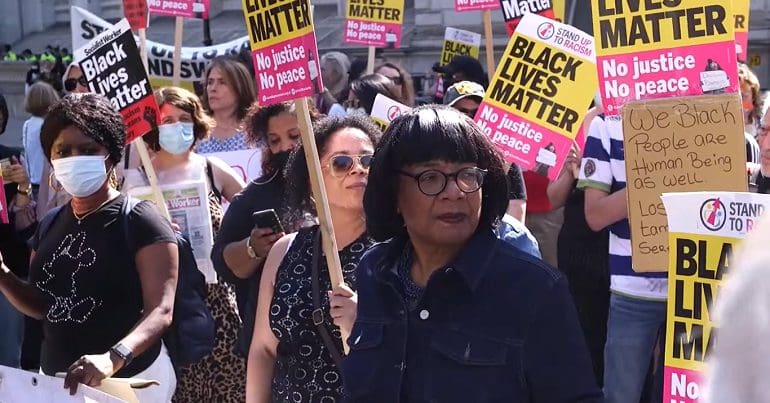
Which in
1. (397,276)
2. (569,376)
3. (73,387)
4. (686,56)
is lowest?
(73,387)

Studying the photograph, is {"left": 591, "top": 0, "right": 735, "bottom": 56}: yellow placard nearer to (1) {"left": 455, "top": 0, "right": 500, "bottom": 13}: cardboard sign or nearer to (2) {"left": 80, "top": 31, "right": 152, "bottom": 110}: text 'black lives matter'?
(2) {"left": 80, "top": 31, "right": 152, "bottom": 110}: text 'black lives matter'

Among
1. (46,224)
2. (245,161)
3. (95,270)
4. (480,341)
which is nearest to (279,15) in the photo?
(46,224)

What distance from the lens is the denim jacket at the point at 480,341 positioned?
240 cm

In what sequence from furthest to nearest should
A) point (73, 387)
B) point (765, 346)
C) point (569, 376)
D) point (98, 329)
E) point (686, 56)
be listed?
point (686, 56) → point (98, 329) → point (73, 387) → point (569, 376) → point (765, 346)

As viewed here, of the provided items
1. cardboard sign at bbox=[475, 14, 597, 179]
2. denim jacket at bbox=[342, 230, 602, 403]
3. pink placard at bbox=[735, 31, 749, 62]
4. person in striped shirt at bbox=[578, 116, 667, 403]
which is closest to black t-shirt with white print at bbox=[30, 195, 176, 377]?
denim jacket at bbox=[342, 230, 602, 403]

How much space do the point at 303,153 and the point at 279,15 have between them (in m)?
0.70

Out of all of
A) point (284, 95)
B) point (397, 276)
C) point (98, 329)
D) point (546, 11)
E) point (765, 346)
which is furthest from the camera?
point (546, 11)

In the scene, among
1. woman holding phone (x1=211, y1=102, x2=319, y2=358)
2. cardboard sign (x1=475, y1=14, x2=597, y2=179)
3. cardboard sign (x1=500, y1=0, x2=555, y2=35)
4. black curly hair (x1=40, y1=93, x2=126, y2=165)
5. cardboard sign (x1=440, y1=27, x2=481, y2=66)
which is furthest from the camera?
cardboard sign (x1=440, y1=27, x2=481, y2=66)

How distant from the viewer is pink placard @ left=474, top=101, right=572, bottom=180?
17.9 ft

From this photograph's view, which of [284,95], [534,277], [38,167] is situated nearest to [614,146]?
[284,95]

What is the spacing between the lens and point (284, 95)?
4.48 metres

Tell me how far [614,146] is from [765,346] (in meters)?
3.87

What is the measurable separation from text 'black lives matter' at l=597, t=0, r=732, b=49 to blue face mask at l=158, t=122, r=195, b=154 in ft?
7.56

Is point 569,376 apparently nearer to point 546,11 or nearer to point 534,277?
point 534,277
